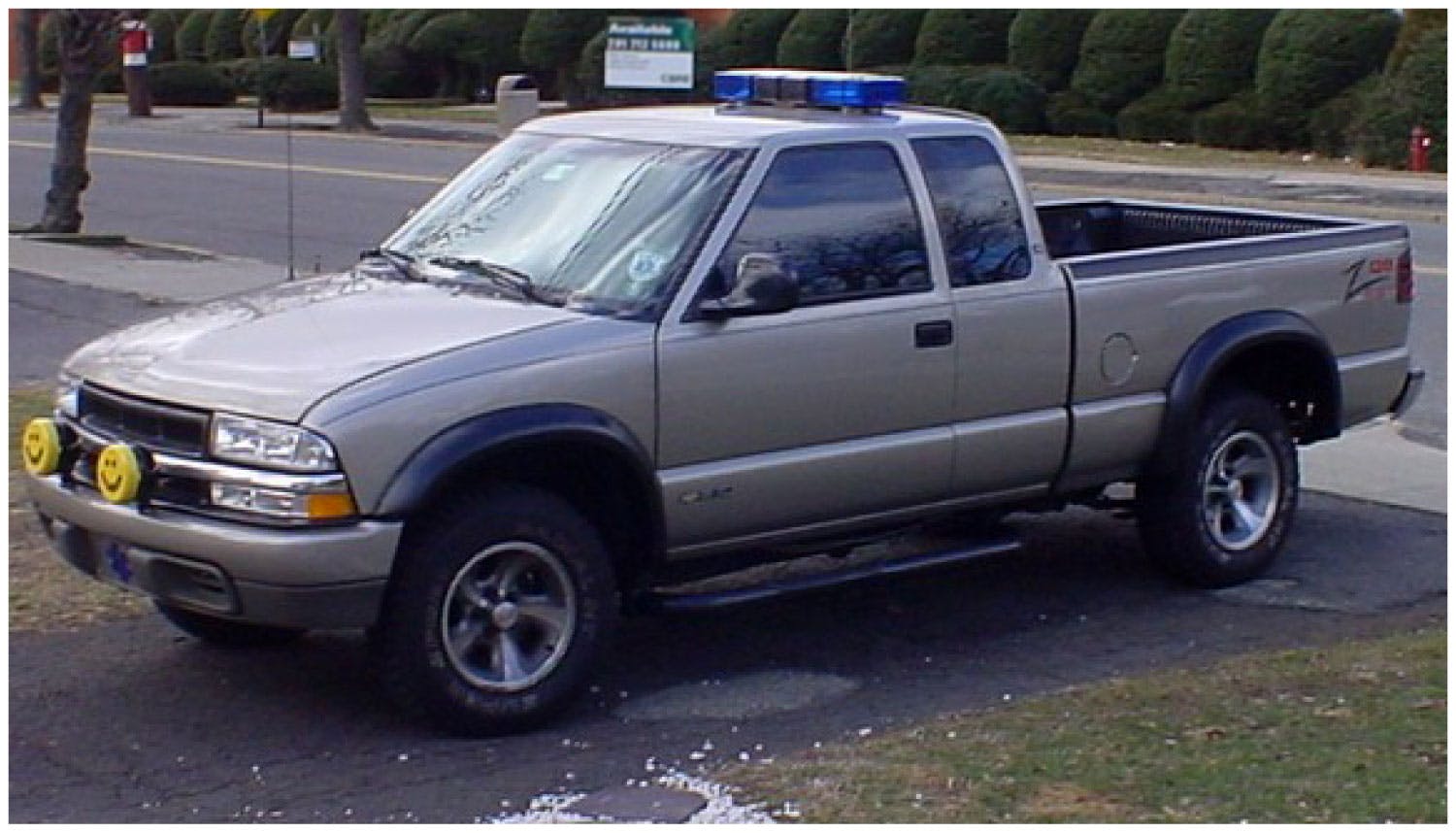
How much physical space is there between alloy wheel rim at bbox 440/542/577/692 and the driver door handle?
4.78 ft

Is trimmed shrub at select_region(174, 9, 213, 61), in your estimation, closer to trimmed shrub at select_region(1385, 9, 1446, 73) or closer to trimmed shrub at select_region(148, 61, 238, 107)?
trimmed shrub at select_region(148, 61, 238, 107)

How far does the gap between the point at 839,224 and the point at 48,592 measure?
2993 mm

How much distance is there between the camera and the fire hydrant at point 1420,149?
2880 centimetres

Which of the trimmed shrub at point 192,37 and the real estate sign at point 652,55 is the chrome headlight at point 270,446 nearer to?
the real estate sign at point 652,55

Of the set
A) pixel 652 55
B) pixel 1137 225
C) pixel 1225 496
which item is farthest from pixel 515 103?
pixel 1225 496

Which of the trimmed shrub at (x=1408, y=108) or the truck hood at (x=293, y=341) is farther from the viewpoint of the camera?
the trimmed shrub at (x=1408, y=108)

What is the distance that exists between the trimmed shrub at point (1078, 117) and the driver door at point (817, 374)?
2914 centimetres

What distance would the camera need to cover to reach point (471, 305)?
6859 millimetres

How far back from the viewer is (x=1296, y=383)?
8.70m

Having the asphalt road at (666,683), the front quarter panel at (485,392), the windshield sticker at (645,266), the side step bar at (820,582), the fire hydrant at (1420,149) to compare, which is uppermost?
the windshield sticker at (645,266)

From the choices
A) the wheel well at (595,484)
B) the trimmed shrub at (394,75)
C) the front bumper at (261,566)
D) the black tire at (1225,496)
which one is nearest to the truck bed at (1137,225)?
the black tire at (1225,496)

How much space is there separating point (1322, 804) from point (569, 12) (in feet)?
132

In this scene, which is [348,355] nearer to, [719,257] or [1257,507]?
[719,257]

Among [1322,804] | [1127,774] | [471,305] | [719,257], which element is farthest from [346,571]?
[1322,804]
